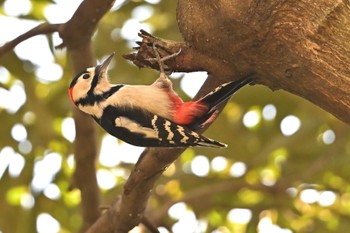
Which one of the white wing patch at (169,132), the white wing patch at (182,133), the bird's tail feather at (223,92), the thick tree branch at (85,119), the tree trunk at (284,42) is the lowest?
the thick tree branch at (85,119)

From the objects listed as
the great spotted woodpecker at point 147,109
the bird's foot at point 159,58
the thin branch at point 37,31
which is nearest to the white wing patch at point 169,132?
the great spotted woodpecker at point 147,109

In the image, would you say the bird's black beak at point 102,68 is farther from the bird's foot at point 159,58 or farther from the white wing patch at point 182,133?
the bird's foot at point 159,58

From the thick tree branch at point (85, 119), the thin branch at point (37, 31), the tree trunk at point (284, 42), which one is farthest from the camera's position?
the thin branch at point (37, 31)

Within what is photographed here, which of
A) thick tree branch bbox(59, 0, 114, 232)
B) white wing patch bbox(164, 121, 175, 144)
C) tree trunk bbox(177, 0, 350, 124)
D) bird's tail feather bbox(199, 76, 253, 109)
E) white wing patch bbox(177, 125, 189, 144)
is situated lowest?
thick tree branch bbox(59, 0, 114, 232)

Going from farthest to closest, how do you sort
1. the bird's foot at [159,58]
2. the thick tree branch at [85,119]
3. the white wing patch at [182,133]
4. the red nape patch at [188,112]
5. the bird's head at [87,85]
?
the thick tree branch at [85,119] < the bird's head at [87,85] < the red nape patch at [188,112] < the white wing patch at [182,133] < the bird's foot at [159,58]

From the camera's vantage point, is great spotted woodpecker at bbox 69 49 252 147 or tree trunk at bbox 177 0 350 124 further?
great spotted woodpecker at bbox 69 49 252 147

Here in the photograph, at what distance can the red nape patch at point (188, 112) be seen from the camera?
3.05 m

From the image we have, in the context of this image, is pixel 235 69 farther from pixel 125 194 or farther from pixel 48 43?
pixel 48 43

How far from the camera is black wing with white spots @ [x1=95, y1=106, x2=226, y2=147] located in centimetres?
296

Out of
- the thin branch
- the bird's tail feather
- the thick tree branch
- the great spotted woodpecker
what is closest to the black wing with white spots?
the great spotted woodpecker

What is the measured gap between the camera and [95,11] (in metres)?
3.60

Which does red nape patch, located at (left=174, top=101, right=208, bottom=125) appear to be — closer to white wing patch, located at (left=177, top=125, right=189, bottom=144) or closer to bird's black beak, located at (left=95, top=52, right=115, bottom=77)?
white wing patch, located at (left=177, top=125, right=189, bottom=144)

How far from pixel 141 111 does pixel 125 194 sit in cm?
36

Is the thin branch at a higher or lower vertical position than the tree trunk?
lower
